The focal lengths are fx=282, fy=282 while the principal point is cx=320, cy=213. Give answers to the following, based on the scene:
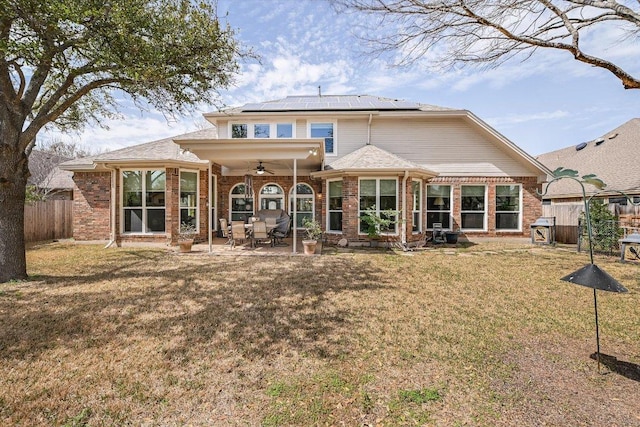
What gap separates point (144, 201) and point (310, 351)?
10.1m

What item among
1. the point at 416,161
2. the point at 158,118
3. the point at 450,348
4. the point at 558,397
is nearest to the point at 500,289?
the point at 450,348

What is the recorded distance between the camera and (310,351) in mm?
3477

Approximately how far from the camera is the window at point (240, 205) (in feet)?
43.8

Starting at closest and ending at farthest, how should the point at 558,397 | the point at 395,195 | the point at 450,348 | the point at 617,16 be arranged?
the point at 558,397, the point at 450,348, the point at 617,16, the point at 395,195

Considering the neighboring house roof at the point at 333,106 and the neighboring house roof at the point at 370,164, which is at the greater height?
the neighboring house roof at the point at 333,106

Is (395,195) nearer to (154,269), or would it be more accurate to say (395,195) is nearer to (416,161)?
(416,161)

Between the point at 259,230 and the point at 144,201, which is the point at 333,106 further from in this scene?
the point at 144,201

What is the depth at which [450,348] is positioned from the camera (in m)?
3.58

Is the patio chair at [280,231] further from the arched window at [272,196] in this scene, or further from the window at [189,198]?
the window at [189,198]

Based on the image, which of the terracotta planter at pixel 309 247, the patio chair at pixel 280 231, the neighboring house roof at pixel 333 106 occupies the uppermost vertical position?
the neighboring house roof at pixel 333 106

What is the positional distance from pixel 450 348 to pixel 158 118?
30.7 ft

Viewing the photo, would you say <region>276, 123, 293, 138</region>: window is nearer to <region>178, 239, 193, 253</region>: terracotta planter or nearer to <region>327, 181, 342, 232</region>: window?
<region>327, 181, 342, 232</region>: window

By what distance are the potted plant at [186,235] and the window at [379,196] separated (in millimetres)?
6285

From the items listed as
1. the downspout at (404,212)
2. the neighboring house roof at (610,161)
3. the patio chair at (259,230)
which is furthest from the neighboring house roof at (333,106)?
the neighboring house roof at (610,161)
